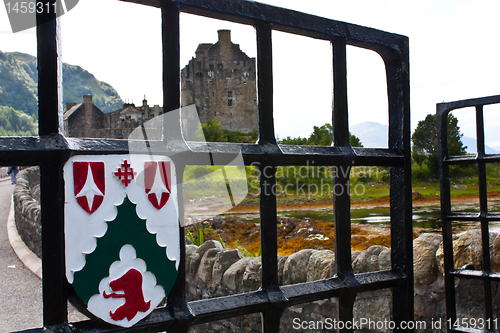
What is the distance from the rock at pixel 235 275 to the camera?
7.67 feet

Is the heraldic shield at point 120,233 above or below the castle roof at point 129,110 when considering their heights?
below

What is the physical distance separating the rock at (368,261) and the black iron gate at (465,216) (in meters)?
0.41

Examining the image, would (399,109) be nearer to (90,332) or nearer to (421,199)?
(90,332)

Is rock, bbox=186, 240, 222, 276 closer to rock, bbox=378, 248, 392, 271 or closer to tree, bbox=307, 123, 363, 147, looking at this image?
rock, bbox=378, 248, 392, 271

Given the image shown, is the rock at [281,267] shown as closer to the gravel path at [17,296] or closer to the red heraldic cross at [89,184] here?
the red heraldic cross at [89,184]

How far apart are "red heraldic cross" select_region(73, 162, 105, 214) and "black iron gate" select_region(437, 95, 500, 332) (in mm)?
1294

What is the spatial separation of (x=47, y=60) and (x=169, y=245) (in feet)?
1.20

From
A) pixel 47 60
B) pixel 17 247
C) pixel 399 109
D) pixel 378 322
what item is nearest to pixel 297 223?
pixel 17 247

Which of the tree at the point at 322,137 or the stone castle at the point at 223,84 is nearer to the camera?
the tree at the point at 322,137

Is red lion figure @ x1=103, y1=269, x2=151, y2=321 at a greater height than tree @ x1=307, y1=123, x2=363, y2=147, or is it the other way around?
tree @ x1=307, y1=123, x2=363, y2=147

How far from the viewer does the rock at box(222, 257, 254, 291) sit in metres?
2.34

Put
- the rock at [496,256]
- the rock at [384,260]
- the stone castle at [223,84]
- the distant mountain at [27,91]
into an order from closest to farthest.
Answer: the rock at [496,256], the distant mountain at [27,91], the rock at [384,260], the stone castle at [223,84]

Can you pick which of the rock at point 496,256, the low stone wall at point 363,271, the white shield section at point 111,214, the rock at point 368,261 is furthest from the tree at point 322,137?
the white shield section at point 111,214

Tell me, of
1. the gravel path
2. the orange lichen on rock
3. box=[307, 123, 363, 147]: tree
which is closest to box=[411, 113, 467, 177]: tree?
box=[307, 123, 363, 147]: tree
